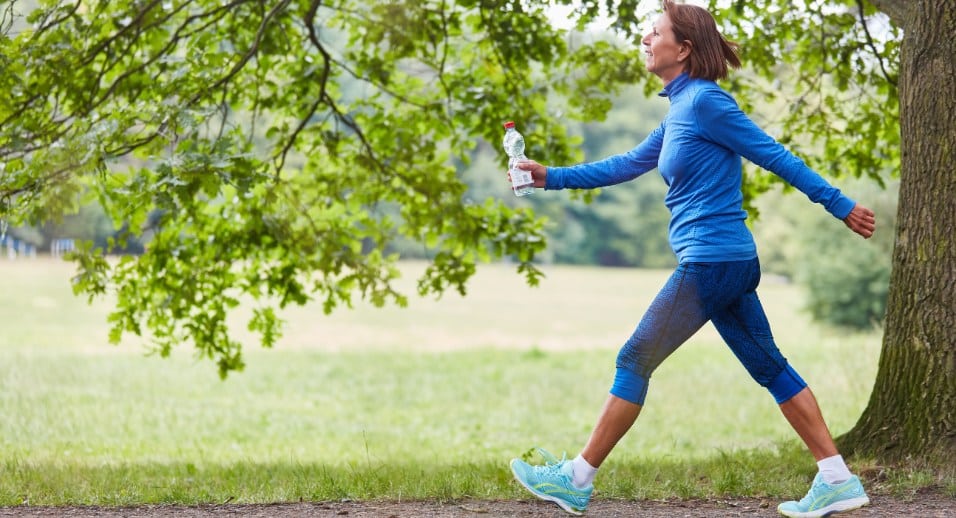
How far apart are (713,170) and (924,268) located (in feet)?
5.64

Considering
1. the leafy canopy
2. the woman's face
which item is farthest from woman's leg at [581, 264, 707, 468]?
the leafy canopy

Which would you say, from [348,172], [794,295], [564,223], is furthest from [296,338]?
[564,223]

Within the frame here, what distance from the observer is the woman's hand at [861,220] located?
376 centimetres

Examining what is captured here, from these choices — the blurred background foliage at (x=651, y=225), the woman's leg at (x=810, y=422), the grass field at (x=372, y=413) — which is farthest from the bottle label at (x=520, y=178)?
the blurred background foliage at (x=651, y=225)

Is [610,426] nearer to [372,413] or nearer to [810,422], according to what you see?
[810,422]

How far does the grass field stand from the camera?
5.31 metres

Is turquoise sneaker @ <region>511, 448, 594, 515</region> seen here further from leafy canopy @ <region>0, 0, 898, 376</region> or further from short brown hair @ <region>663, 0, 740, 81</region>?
leafy canopy @ <region>0, 0, 898, 376</region>

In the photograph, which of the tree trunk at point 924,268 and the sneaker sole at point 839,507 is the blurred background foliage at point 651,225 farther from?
the sneaker sole at point 839,507

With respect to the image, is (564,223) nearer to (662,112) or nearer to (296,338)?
(662,112)

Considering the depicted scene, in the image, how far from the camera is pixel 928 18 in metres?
5.13

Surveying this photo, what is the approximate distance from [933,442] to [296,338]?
3080 cm

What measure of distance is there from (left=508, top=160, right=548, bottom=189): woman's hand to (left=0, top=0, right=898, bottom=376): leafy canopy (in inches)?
143

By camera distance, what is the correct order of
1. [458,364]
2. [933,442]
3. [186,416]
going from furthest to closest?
[458,364]
[186,416]
[933,442]

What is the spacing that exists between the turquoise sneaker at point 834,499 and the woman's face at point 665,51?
1689mm
